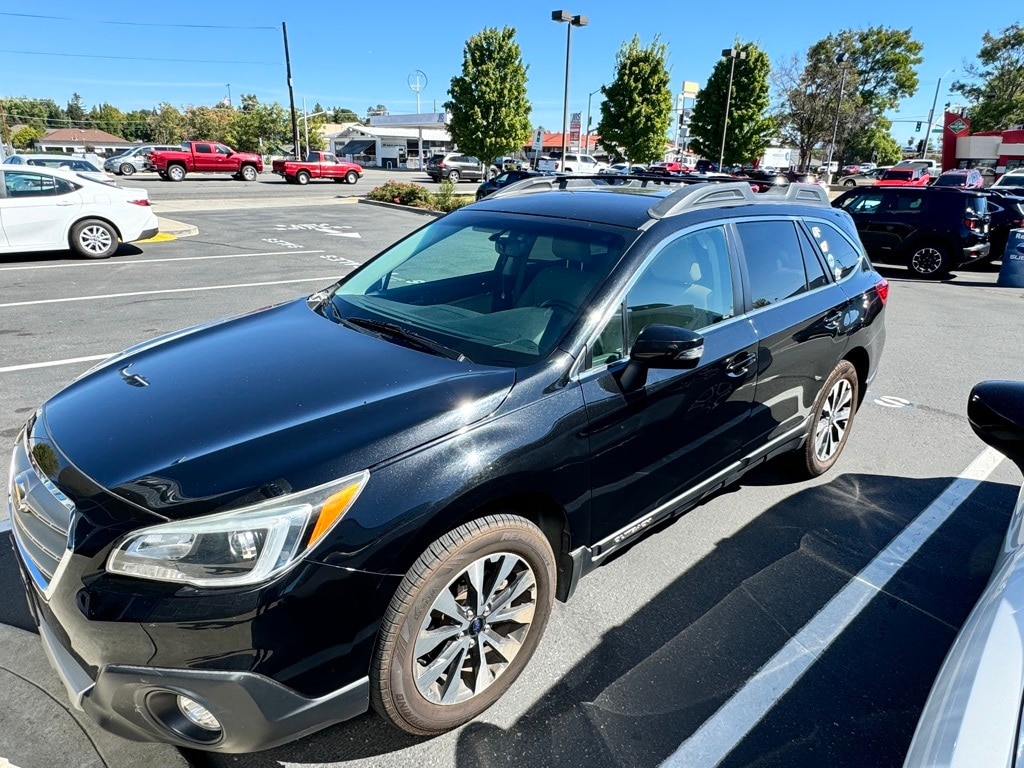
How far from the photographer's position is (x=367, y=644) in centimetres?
199

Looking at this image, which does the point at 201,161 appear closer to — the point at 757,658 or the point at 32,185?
the point at 32,185

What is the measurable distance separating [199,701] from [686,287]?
2.50 m

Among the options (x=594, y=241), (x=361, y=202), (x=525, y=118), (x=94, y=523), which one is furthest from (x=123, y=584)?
(x=525, y=118)

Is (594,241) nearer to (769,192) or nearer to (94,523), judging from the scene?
(769,192)

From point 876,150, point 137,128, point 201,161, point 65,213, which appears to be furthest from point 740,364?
point 137,128

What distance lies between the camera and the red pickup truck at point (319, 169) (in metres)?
36.6

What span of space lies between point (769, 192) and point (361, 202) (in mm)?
23760

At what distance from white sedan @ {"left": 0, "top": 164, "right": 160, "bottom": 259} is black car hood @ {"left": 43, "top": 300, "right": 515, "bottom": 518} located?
9969 mm

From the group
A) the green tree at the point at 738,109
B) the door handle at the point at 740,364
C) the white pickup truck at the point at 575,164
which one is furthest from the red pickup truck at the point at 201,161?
the door handle at the point at 740,364

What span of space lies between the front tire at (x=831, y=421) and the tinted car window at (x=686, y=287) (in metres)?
1.29

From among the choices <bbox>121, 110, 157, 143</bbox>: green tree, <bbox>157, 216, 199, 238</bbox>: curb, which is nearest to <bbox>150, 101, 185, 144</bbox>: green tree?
<bbox>121, 110, 157, 143</bbox>: green tree

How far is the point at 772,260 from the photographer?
3660 millimetres

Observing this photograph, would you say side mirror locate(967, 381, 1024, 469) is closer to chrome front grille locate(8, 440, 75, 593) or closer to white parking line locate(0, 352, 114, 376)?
chrome front grille locate(8, 440, 75, 593)

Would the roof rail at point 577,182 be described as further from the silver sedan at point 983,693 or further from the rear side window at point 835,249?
the silver sedan at point 983,693
